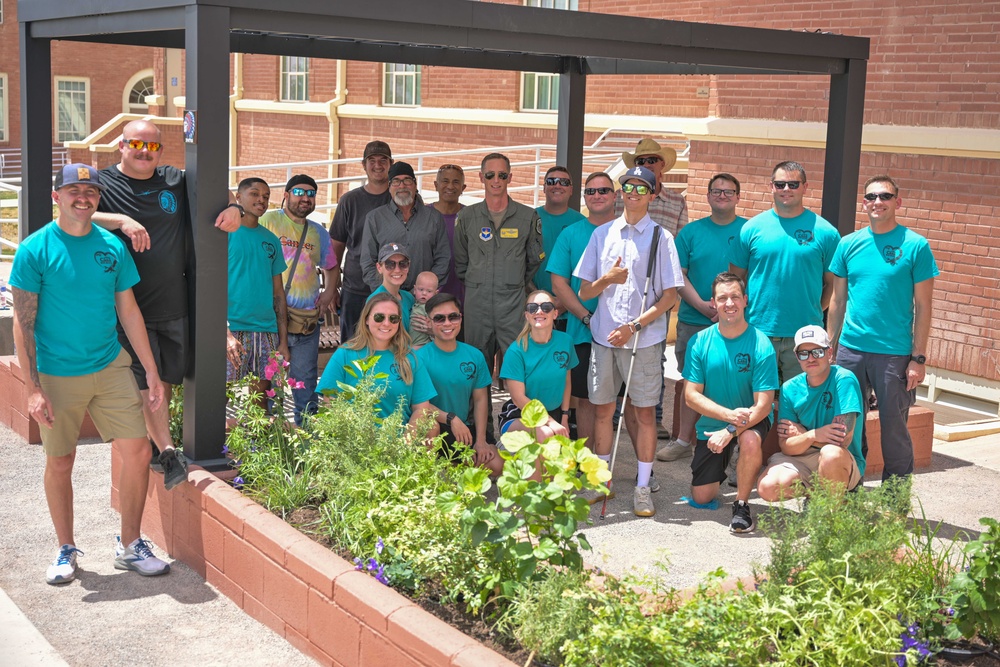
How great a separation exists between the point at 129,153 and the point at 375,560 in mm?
2573

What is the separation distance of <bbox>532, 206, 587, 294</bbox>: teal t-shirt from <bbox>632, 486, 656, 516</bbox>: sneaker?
1.74 metres

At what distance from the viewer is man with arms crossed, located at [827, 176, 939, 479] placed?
648 centimetres

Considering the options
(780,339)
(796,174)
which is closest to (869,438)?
(780,339)

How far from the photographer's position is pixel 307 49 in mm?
8250

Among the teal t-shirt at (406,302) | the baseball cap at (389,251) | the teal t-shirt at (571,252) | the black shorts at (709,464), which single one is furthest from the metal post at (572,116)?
the black shorts at (709,464)

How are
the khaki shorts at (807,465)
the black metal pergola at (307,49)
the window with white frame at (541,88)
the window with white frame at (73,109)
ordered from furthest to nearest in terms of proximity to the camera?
1. the window with white frame at (73,109)
2. the window with white frame at (541,88)
3. the khaki shorts at (807,465)
4. the black metal pergola at (307,49)

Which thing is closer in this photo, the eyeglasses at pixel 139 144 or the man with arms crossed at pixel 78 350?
the man with arms crossed at pixel 78 350

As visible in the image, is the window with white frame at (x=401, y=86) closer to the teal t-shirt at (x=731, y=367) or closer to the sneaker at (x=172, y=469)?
the teal t-shirt at (x=731, y=367)

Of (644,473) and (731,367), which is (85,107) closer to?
(644,473)

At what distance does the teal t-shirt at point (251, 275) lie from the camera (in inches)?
267

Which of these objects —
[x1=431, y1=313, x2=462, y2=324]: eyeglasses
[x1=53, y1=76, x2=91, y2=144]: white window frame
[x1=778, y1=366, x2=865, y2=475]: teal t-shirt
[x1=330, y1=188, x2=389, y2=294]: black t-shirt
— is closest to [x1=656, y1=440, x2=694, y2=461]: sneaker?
[x1=778, y1=366, x2=865, y2=475]: teal t-shirt

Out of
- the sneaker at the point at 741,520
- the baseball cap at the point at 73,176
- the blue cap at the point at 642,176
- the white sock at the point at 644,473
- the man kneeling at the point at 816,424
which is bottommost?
the sneaker at the point at 741,520

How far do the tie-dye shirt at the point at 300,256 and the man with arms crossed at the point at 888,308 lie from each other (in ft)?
10.8

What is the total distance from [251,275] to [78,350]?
61.8 inches
